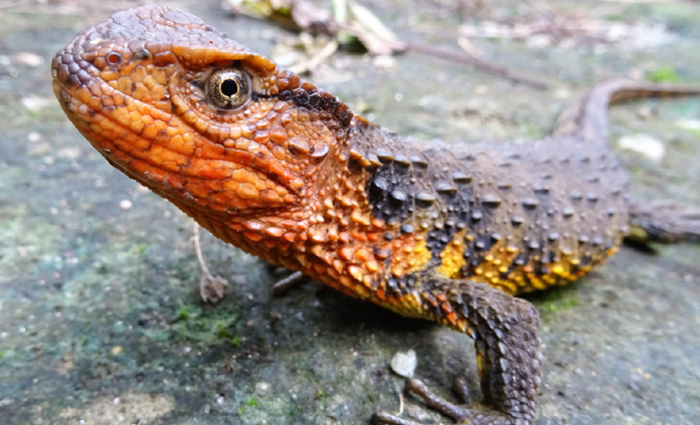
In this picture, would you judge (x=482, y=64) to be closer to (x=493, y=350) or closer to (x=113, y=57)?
(x=493, y=350)

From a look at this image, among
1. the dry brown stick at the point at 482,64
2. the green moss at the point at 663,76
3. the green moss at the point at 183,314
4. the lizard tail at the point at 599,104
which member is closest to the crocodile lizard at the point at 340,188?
the green moss at the point at 183,314

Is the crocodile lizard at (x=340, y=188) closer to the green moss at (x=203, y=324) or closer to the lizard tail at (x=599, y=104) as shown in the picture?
the green moss at (x=203, y=324)

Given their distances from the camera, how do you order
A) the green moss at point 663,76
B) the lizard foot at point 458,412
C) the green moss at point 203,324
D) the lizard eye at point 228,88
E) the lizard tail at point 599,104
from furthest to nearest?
the green moss at point 663,76 < the lizard tail at point 599,104 < the green moss at point 203,324 < the lizard foot at point 458,412 < the lizard eye at point 228,88

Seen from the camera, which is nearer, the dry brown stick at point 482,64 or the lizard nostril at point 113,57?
the lizard nostril at point 113,57

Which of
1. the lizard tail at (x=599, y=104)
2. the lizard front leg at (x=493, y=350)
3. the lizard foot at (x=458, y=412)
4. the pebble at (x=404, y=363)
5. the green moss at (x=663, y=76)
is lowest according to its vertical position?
the pebble at (x=404, y=363)

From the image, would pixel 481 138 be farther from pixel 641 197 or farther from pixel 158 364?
pixel 158 364

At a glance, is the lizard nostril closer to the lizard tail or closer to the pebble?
the pebble
